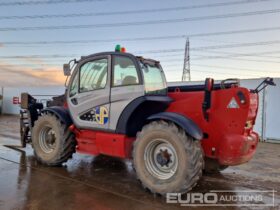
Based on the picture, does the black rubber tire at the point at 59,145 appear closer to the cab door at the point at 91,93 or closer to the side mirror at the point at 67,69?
→ the cab door at the point at 91,93

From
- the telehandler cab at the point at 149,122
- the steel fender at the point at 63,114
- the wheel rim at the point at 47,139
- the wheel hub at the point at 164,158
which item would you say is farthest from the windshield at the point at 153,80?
the wheel rim at the point at 47,139

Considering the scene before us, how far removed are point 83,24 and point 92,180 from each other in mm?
19616

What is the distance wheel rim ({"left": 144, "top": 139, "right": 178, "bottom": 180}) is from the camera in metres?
4.52

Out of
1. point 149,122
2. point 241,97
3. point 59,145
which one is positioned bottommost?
point 59,145

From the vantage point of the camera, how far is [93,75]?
5.66m

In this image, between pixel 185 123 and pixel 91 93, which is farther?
pixel 91 93

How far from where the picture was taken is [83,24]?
22906mm

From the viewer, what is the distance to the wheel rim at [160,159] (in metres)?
4.52

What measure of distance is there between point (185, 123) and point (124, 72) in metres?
1.54

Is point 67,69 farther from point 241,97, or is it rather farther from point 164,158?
point 241,97

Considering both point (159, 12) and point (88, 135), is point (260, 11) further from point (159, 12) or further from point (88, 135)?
point (88, 135)

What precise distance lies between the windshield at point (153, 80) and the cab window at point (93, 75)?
30.6 inches

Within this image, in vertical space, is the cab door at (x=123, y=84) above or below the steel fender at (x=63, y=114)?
above

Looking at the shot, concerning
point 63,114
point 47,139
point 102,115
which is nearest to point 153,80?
point 102,115
